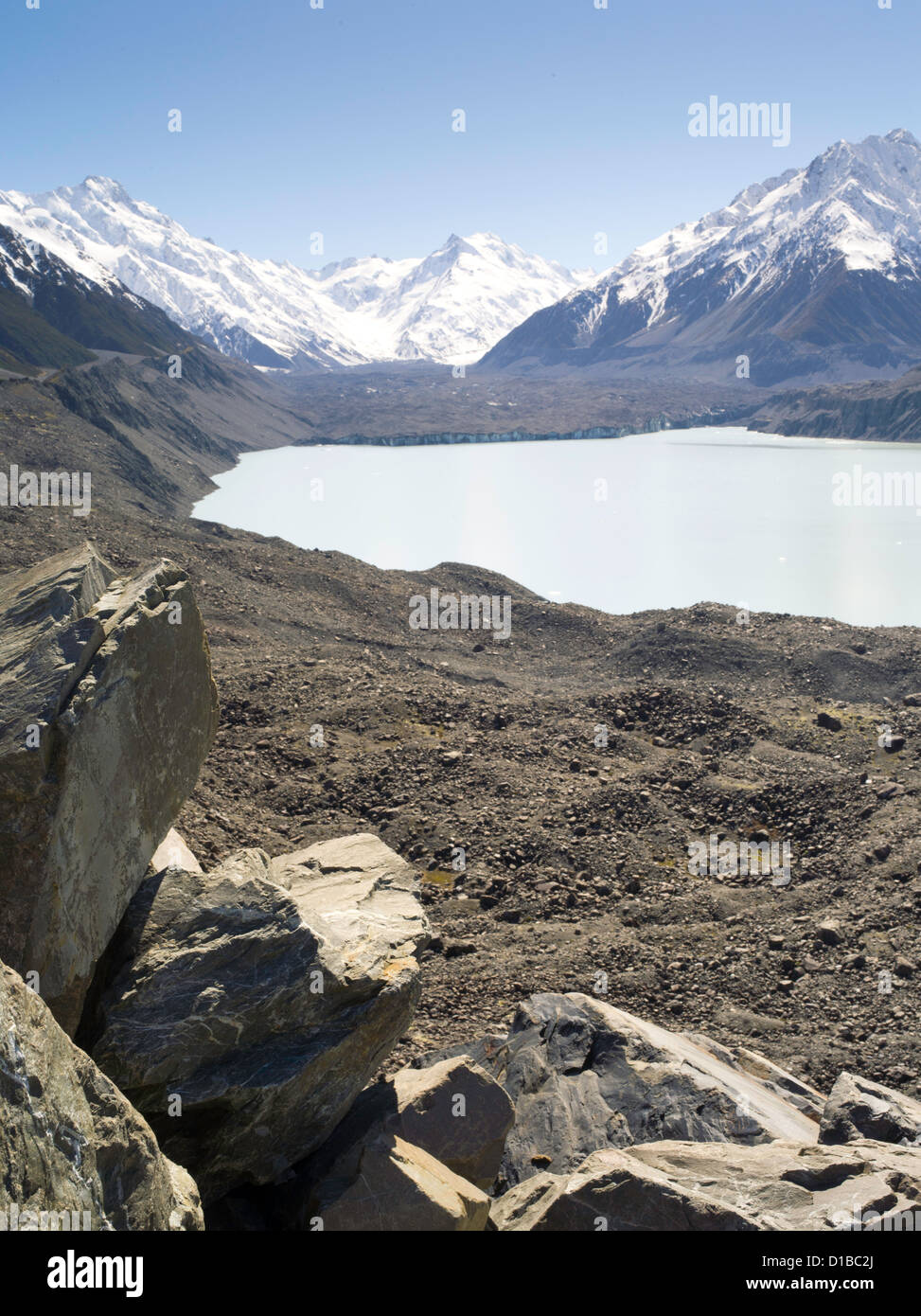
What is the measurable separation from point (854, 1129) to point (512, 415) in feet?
530

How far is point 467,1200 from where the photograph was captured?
649cm

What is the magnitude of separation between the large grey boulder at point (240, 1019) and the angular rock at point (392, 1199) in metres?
0.50

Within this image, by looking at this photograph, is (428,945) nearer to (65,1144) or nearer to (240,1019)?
(240,1019)

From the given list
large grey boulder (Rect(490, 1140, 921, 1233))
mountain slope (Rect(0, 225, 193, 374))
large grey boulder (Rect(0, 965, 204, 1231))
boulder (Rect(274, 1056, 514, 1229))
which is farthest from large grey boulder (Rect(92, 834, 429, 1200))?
mountain slope (Rect(0, 225, 193, 374))

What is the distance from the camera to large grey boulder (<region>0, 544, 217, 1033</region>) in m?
6.26

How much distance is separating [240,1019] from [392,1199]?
156 cm

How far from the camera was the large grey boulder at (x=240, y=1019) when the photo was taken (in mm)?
6352

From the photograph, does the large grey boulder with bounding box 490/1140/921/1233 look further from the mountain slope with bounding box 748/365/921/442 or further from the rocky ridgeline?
the mountain slope with bounding box 748/365/921/442

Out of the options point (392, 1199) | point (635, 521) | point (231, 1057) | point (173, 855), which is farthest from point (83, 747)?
point (635, 521)

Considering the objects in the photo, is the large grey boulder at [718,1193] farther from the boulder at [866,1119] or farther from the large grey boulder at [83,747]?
the large grey boulder at [83,747]

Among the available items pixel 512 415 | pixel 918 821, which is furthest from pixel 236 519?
pixel 512 415

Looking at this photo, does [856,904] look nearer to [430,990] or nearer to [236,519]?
[430,990]

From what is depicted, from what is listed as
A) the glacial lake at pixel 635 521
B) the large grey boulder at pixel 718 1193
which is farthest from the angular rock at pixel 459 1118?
the glacial lake at pixel 635 521

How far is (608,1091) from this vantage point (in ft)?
27.9
